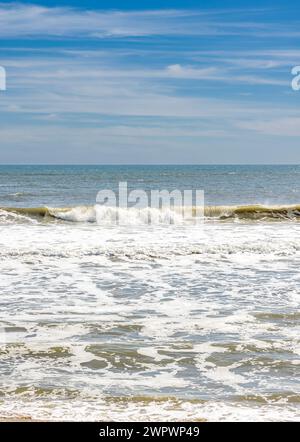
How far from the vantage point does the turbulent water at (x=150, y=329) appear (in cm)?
614

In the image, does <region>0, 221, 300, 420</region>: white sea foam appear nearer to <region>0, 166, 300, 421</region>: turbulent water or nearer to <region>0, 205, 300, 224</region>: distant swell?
<region>0, 166, 300, 421</region>: turbulent water

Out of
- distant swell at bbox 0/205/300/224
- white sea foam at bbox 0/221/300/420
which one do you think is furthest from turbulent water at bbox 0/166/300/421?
distant swell at bbox 0/205/300/224

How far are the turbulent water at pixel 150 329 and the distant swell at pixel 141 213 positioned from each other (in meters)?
7.15

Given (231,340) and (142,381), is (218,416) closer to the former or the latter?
(142,381)

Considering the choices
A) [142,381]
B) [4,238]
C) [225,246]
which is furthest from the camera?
[4,238]

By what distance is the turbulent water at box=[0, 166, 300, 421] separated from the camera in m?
6.14

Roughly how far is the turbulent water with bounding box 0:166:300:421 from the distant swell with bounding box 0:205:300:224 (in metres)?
7.15

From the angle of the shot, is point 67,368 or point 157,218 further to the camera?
point 157,218

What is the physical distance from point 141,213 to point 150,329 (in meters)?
17.3

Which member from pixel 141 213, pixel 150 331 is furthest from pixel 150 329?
pixel 141 213

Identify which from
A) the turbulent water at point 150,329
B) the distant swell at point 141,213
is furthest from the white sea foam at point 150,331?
the distant swell at point 141,213

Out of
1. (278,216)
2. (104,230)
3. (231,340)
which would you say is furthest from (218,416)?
(278,216)
